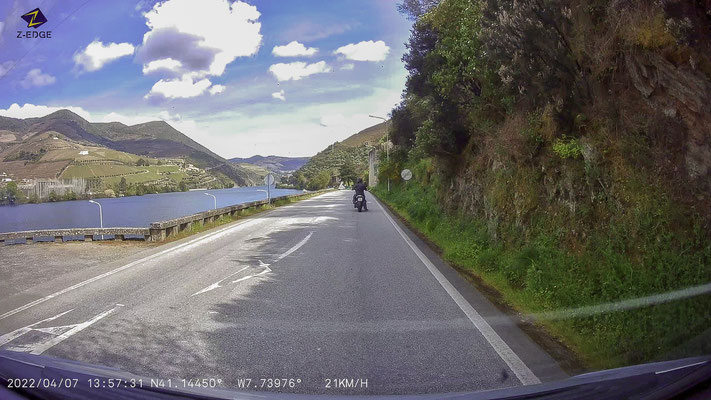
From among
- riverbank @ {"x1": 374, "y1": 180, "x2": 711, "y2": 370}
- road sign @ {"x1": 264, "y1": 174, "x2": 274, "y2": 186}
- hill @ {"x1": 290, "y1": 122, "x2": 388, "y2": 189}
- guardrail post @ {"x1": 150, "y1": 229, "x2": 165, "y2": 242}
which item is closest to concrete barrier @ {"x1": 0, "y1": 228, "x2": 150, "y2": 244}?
guardrail post @ {"x1": 150, "y1": 229, "x2": 165, "y2": 242}

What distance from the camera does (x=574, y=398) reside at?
105 inches

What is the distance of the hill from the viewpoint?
98.7 metres

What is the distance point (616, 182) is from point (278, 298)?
5060 mm

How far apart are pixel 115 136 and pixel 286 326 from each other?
43634 mm

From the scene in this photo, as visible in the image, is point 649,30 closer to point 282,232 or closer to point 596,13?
point 596,13

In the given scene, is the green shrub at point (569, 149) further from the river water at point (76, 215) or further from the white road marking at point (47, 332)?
the river water at point (76, 215)

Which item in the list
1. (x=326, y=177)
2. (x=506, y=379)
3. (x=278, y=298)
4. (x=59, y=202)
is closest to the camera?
(x=506, y=379)

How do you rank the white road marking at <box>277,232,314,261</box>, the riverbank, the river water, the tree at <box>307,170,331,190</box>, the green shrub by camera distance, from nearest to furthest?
1. the riverbank
2. the green shrub
3. the white road marking at <box>277,232,314,261</box>
4. the river water
5. the tree at <box>307,170,331,190</box>

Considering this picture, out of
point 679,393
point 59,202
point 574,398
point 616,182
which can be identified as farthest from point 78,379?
point 59,202

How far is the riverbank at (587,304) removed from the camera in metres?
4.06

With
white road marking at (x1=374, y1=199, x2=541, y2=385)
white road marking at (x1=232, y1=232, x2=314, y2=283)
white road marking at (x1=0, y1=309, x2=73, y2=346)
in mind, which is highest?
white road marking at (x1=0, y1=309, x2=73, y2=346)

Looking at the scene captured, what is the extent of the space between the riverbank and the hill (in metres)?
71.7

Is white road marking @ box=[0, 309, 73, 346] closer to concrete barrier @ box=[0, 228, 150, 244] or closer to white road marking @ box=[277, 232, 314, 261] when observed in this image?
white road marking @ box=[277, 232, 314, 261]

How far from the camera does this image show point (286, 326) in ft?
17.6
